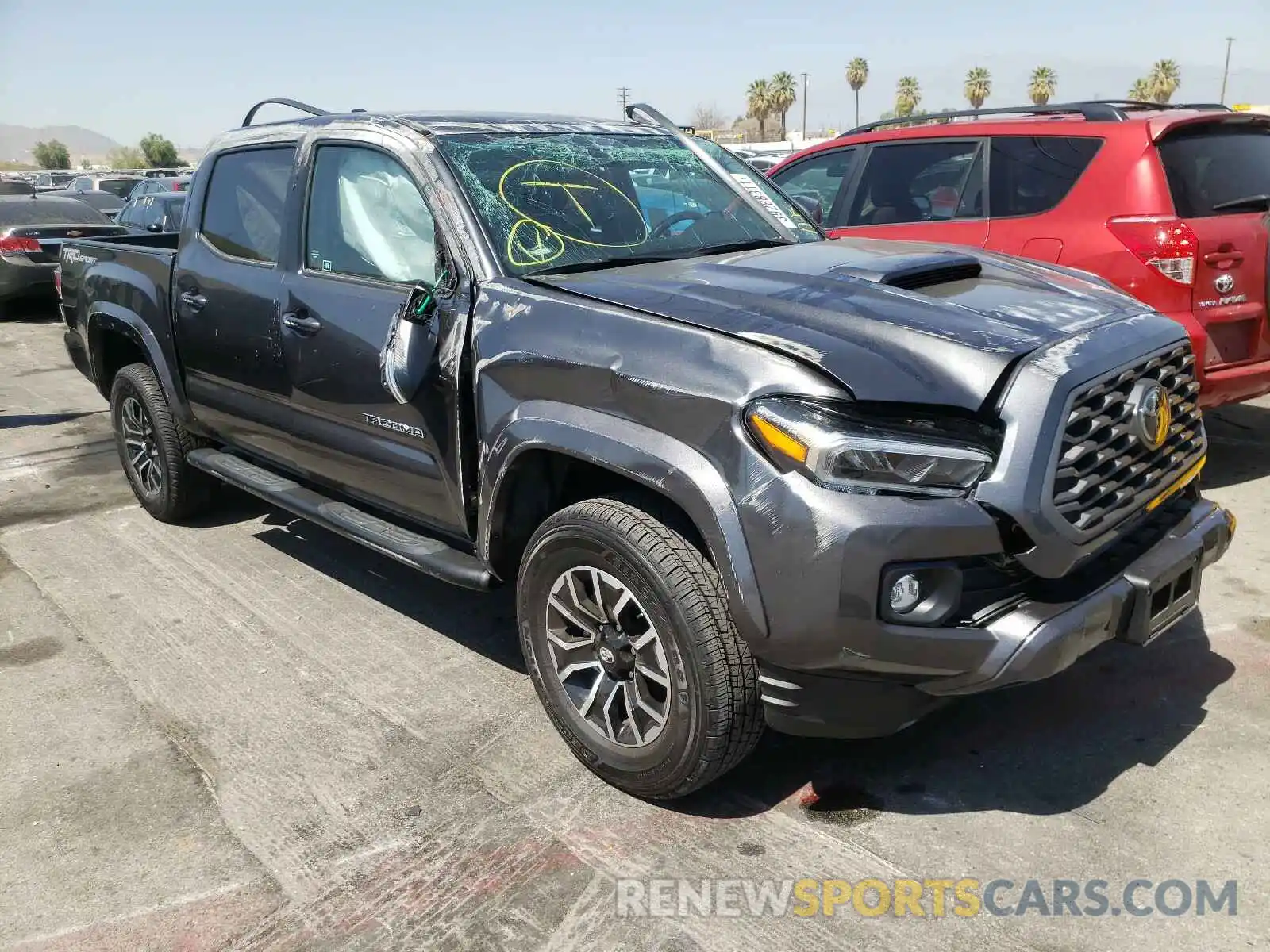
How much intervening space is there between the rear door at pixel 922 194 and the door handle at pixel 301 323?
3344 mm

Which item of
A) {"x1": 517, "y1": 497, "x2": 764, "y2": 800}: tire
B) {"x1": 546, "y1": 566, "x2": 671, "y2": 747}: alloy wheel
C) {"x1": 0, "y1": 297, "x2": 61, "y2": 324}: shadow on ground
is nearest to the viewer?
{"x1": 517, "y1": 497, "x2": 764, "y2": 800}: tire

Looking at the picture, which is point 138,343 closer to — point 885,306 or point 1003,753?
point 885,306

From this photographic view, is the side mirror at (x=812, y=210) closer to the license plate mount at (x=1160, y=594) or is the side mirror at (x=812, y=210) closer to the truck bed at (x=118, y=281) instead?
the license plate mount at (x=1160, y=594)

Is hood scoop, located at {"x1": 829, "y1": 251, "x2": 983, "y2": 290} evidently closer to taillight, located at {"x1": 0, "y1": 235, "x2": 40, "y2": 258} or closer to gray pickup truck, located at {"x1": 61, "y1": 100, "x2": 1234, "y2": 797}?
gray pickup truck, located at {"x1": 61, "y1": 100, "x2": 1234, "y2": 797}

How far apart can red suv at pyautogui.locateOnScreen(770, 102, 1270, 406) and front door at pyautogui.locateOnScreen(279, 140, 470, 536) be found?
2073mm

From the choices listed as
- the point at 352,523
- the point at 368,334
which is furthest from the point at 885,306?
the point at 352,523

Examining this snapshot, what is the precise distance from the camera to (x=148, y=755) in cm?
342

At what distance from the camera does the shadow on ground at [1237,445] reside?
5672 mm

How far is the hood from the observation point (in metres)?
2.59

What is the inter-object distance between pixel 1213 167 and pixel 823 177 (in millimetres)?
2272

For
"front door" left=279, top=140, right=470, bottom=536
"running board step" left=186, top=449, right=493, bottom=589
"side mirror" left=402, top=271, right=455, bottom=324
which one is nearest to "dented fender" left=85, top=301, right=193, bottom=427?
"running board step" left=186, top=449, right=493, bottom=589

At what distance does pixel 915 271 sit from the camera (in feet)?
10.3

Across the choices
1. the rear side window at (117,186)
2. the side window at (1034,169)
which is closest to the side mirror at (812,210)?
the side window at (1034,169)

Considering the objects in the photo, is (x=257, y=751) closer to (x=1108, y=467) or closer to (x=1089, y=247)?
(x=1108, y=467)
